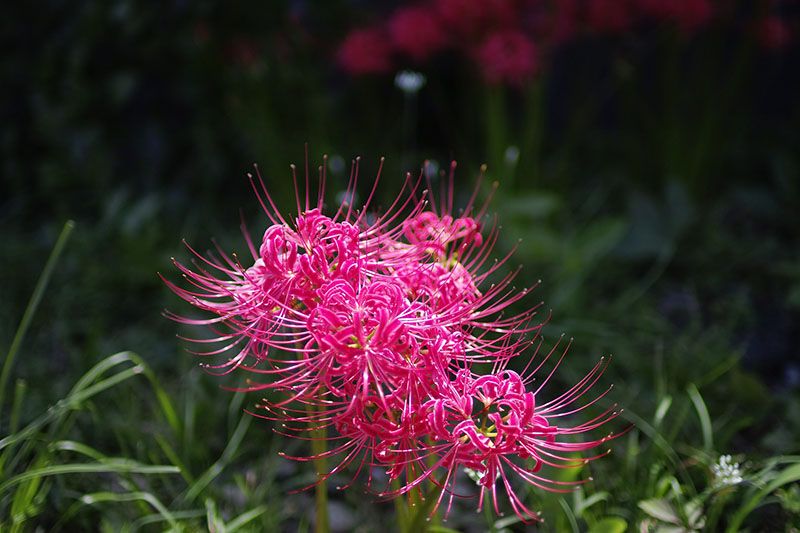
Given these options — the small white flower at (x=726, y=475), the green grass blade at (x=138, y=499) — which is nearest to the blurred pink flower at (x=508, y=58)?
the small white flower at (x=726, y=475)

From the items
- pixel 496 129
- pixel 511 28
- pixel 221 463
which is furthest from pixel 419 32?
pixel 221 463

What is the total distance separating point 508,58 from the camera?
3.18m

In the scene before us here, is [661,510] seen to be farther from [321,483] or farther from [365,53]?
[365,53]

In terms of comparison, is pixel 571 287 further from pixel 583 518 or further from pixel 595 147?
pixel 595 147

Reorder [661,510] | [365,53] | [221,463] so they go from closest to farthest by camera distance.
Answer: [661,510] < [221,463] < [365,53]

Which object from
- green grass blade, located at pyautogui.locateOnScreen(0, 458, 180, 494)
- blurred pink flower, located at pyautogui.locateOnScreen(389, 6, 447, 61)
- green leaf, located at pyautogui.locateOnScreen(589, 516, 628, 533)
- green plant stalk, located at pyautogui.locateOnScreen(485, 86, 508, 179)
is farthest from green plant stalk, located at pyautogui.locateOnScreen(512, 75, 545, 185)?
green grass blade, located at pyautogui.locateOnScreen(0, 458, 180, 494)

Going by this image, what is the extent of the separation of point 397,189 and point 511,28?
0.89 meters

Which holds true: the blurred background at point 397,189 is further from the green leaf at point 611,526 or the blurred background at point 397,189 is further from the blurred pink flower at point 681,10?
the green leaf at point 611,526

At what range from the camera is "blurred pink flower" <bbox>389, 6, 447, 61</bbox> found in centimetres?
346

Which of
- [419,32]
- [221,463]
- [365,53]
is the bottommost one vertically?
[221,463]

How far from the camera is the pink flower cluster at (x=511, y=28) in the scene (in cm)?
323

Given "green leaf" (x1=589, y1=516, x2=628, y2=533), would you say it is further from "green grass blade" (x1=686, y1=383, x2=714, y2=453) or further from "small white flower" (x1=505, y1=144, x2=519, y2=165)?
"small white flower" (x1=505, y1=144, x2=519, y2=165)

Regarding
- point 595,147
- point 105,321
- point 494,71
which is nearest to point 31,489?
point 105,321

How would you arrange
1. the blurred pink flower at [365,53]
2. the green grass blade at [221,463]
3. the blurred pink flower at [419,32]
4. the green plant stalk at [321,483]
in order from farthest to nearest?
the blurred pink flower at [365,53], the blurred pink flower at [419,32], the green grass blade at [221,463], the green plant stalk at [321,483]
